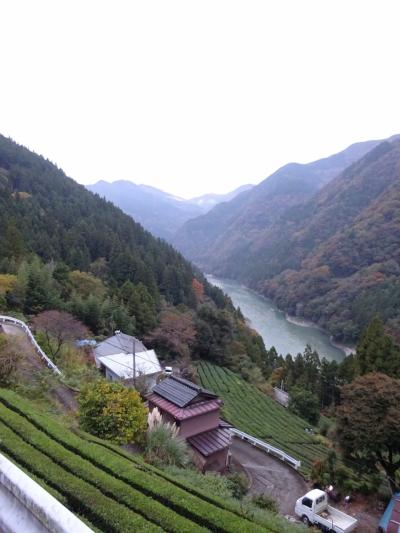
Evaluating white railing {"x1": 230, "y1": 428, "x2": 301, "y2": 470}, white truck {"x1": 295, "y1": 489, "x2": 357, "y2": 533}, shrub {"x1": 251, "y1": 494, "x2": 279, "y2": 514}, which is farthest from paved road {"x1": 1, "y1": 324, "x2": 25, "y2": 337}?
white truck {"x1": 295, "y1": 489, "x2": 357, "y2": 533}

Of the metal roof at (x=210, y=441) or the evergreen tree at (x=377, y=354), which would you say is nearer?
the metal roof at (x=210, y=441)

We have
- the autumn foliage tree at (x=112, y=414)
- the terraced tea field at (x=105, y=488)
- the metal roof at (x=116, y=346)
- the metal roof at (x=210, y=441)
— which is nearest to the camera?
the terraced tea field at (x=105, y=488)

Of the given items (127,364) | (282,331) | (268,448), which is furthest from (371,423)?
(282,331)

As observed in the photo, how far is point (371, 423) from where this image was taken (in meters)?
14.0

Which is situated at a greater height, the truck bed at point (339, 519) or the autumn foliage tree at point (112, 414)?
the autumn foliage tree at point (112, 414)

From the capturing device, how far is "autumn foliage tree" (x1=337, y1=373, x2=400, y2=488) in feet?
45.0

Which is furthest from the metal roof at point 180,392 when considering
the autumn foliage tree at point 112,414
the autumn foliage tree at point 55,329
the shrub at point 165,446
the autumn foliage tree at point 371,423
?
the autumn foliage tree at point 55,329

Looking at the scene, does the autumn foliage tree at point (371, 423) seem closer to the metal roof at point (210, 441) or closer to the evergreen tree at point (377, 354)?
the metal roof at point (210, 441)

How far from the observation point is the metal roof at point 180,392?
1510 cm

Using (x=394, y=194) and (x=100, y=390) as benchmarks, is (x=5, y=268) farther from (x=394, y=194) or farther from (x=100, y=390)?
(x=394, y=194)

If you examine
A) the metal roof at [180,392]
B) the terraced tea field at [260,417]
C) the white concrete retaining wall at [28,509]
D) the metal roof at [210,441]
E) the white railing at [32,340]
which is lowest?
the terraced tea field at [260,417]

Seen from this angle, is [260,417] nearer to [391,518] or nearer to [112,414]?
[391,518]

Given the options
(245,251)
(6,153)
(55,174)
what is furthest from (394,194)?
(6,153)

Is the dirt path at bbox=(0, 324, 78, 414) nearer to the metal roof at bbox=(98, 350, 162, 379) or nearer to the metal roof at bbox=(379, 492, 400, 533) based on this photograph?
the metal roof at bbox=(98, 350, 162, 379)
